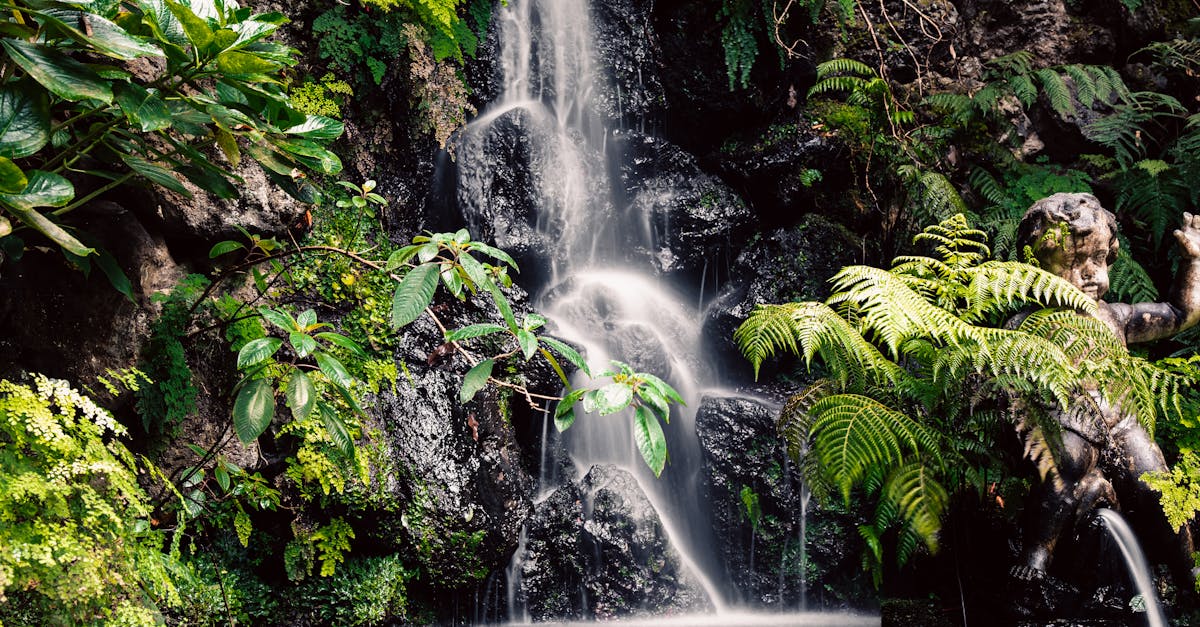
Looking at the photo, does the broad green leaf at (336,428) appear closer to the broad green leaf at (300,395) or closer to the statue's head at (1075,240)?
the broad green leaf at (300,395)

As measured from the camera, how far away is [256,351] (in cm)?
226

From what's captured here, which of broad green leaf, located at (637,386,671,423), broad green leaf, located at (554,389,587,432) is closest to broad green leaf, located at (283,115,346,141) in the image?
broad green leaf, located at (554,389,587,432)

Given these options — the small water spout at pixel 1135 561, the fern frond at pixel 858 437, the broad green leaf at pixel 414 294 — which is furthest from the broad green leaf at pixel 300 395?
the small water spout at pixel 1135 561

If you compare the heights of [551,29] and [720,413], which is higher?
[551,29]

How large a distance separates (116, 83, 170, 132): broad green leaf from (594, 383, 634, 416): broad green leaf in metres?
1.34

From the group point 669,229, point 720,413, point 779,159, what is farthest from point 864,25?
point 720,413

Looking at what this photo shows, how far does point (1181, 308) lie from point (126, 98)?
4.73m

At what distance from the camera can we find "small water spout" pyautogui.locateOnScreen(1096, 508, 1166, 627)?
3.32 metres

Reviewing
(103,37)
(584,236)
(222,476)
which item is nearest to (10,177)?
(103,37)

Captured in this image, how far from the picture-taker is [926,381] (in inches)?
139

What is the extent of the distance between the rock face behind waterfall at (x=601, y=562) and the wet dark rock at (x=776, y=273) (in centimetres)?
158

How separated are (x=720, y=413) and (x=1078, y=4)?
505 cm

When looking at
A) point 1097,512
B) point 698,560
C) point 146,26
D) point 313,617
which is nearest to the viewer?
point 146,26

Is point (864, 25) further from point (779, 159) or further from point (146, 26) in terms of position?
point (146, 26)
